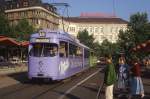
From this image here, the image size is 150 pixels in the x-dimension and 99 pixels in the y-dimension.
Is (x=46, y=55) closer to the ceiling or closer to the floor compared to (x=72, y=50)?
closer to the floor

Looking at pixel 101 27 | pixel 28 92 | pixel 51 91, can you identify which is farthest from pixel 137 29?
pixel 101 27

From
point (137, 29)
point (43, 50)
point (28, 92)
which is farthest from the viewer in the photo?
point (137, 29)

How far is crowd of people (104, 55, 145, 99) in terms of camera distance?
1427 centimetres

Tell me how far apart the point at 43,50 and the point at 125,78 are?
786 cm

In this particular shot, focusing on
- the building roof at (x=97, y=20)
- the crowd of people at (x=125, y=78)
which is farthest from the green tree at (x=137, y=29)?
the building roof at (x=97, y=20)

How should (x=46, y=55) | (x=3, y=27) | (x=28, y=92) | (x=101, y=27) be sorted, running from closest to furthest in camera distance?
(x=28, y=92), (x=46, y=55), (x=3, y=27), (x=101, y=27)

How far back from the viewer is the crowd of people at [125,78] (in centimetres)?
1427

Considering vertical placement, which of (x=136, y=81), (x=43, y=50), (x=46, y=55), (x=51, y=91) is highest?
(x=43, y=50)

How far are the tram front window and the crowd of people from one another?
595 cm

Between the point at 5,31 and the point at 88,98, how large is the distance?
61.4m

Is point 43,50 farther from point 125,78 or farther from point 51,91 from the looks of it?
point 125,78

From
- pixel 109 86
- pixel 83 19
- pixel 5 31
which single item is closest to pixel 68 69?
pixel 109 86

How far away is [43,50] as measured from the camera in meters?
26.1

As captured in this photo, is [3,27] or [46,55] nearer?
[46,55]
